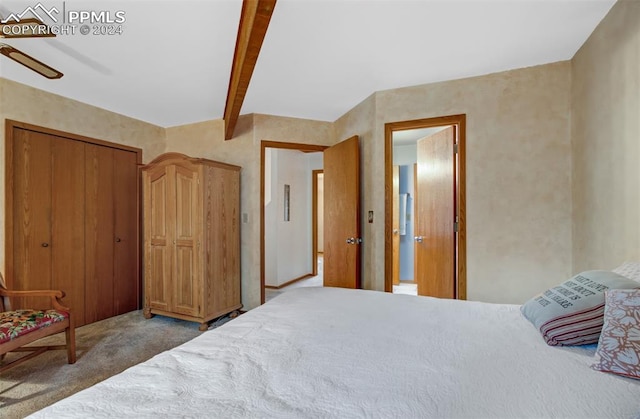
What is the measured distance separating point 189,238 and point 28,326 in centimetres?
134

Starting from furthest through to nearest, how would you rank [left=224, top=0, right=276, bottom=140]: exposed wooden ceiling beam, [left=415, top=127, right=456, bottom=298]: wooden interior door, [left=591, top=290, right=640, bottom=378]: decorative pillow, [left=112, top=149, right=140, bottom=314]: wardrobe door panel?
1. [left=112, top=149, right=140, bottom=314]: wardrobe door panel
2. [left=415, top=127, right=456, bottom=298]: wooden interior door
3. [left=224, top=0, right=276, bottom=140]: exposed wooden ceiling beam
4. [left=591, top=290, right=640, bottom=378]: decorative pillow

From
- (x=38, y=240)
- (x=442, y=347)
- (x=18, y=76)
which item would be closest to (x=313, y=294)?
(x=442, y=347)

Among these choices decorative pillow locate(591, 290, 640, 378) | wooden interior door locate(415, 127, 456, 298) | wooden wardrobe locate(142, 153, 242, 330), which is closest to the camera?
decorative pillow locate(591, 290, 640, 378)

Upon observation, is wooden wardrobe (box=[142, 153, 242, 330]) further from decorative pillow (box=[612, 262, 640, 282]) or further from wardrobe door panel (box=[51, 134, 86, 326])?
decorative pillow (box=[612, 262, 640, 282])

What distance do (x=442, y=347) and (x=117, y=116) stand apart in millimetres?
4033

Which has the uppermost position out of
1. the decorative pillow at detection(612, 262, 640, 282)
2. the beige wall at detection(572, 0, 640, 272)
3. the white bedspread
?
the beige wall at detection(572, 0, 640, 272)

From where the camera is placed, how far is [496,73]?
2.54 metres

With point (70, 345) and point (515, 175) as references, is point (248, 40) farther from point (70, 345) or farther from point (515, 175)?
point (70, 345)

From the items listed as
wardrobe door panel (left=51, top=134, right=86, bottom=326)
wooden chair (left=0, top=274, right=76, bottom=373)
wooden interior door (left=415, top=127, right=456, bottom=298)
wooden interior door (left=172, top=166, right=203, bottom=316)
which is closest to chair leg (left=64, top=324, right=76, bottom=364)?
wooden chair (left=0, top=274, right=76, bottom=373)

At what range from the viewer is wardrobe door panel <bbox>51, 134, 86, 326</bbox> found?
9.71 ft

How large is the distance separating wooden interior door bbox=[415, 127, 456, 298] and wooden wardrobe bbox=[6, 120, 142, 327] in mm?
3479

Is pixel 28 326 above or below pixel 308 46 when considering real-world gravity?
below

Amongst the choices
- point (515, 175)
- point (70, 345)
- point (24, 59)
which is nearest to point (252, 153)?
point (24, 59)

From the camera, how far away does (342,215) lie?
328 cm
